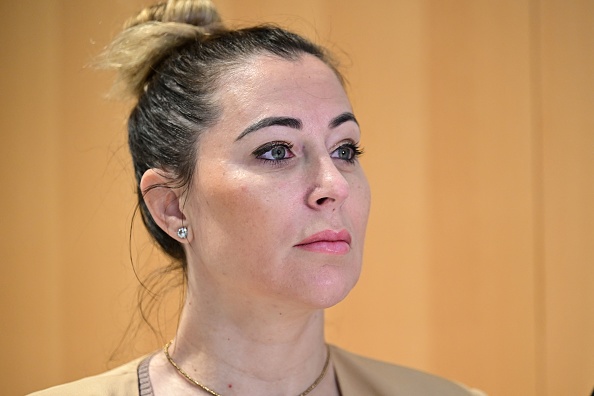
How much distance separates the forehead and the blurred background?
0.56 meters

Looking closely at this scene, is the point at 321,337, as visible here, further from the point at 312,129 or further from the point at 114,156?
the point at 114,156

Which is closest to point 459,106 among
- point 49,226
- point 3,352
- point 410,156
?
point 410,156

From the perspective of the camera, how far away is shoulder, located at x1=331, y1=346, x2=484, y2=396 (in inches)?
59.5

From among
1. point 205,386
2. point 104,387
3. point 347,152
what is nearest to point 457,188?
point 347,152

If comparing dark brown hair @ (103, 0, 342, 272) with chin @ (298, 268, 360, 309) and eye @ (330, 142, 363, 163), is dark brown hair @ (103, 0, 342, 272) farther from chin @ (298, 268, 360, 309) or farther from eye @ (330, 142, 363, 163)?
chin @ (298, 268, 360, 309)

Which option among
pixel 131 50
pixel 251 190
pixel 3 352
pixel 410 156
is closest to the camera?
pixel 251 190

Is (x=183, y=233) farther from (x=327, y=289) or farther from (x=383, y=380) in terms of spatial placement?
(x=383, y=380)

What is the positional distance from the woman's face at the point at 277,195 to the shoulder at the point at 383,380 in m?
0.26

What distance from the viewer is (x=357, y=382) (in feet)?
4.98

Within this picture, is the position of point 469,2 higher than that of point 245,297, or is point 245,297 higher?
point 469,2

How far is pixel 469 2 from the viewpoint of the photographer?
2.04 metres

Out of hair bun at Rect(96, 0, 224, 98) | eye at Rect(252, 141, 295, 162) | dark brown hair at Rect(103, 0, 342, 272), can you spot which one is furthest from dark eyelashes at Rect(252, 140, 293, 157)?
hair bun at Rect(96, 0, 224, 98)

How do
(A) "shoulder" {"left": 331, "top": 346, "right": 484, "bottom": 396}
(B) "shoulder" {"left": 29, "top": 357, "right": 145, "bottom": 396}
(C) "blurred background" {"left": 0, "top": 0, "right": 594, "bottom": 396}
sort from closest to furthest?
(B) "shoulder" {"left": 29, "top": 357, "right": 145, "bottom": 396}, (A) "shoulder" {"left": 331, "top": 346, "right": 484, "bottom": 396}, (C) "blurred background" {"left": 0, "top": 0, "right": 594, "bottom": 396}

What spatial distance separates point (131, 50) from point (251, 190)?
471 millimetres
